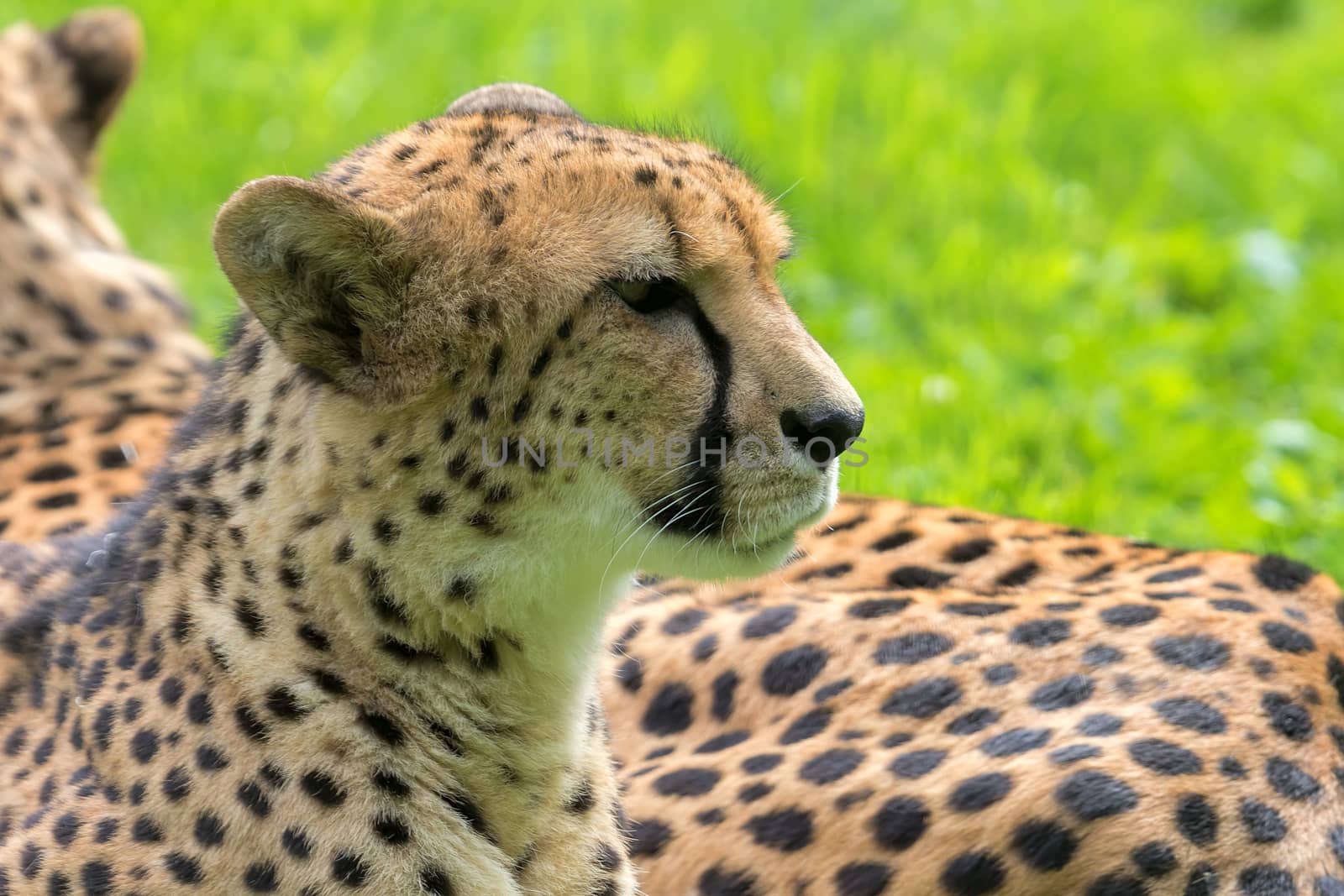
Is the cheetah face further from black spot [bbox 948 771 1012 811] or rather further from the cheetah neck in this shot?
black spot [bbox 948 771 1012 811]

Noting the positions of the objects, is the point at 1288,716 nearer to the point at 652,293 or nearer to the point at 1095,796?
the point at 1095,796

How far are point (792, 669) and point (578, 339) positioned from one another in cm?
77

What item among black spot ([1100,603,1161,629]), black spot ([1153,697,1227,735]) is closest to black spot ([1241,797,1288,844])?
black spot ([1153,697,1227,735])

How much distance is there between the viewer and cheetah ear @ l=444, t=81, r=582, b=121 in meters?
2.52

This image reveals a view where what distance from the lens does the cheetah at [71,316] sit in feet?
10.9

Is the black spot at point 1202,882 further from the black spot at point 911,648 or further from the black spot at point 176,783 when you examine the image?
the black spot at point 176,783

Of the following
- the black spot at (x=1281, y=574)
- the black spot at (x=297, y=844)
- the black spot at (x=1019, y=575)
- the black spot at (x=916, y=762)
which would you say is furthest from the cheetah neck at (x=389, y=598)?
the black spot at (x=1281, y=574)

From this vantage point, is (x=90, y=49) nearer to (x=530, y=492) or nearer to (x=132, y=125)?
(x=132, y=125)

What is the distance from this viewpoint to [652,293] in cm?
208

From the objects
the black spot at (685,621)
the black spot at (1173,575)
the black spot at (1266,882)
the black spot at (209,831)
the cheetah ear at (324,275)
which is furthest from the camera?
the black spot at (685,621)

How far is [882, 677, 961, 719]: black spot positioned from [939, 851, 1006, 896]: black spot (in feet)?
0.92

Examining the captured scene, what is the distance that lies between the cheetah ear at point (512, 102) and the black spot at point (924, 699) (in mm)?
922

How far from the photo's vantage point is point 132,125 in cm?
545

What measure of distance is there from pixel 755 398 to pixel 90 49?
2.57 m
